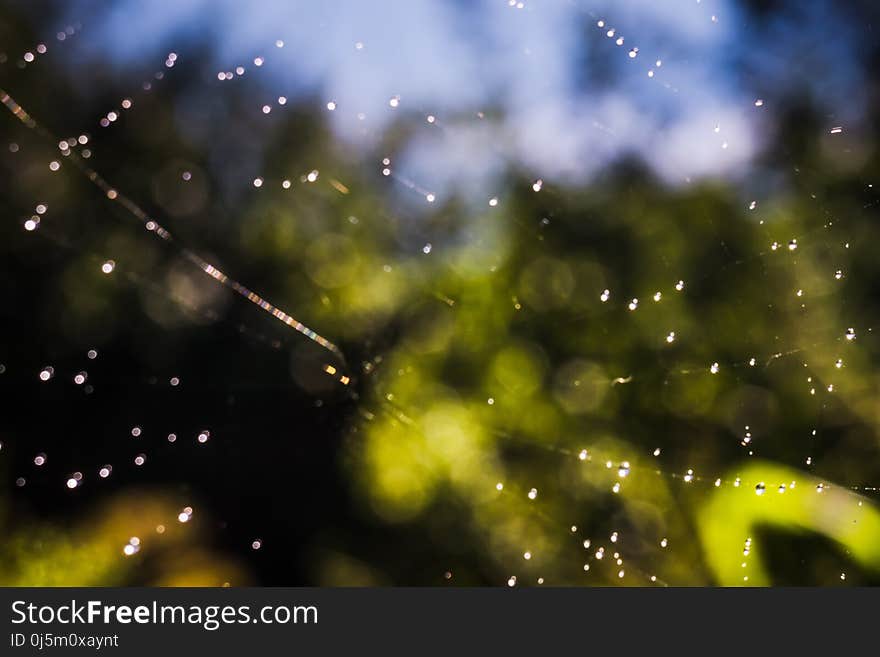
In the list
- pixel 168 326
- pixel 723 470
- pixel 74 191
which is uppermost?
pixel 74 191

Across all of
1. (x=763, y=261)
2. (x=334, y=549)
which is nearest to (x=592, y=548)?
(x=334, y=549)

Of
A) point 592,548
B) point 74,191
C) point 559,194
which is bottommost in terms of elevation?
point 592,548

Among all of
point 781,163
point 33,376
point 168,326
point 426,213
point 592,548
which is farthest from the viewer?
point 781,163

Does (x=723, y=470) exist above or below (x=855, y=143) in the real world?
below

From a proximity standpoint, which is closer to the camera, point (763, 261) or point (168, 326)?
point (168, 326)

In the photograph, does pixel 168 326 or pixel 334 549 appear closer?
pixel 168 326

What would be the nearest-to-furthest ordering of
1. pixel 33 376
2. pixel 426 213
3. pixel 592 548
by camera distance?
1. pixel 33 376
2. pixel 426 213
3. pixel 592 548

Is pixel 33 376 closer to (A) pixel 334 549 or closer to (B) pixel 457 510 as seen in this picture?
(A) pixel 334 549

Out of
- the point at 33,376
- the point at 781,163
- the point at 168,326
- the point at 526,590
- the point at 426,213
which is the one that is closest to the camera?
the point at 526,590

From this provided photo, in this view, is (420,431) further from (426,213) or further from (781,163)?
(781,163)

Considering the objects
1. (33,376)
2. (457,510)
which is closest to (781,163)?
(457,510)
